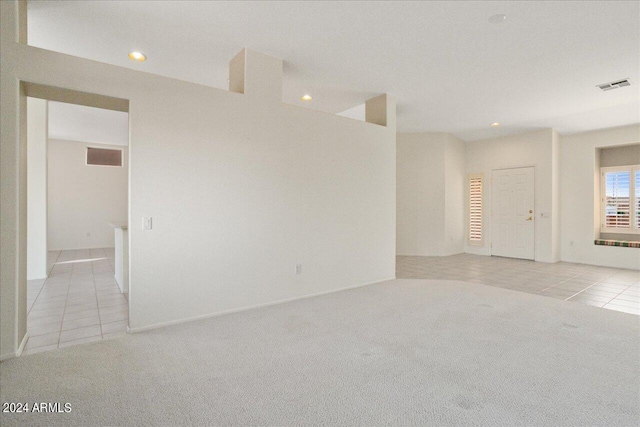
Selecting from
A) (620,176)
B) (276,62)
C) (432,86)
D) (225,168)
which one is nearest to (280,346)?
(225,168)

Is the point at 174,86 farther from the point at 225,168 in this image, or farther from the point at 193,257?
the point at 193,257

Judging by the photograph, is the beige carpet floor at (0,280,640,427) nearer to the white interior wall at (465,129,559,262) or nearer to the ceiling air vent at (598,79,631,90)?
the ceiling air vent at (598,79,631,90)

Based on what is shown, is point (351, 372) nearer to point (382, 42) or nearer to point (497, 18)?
point (382, 42)

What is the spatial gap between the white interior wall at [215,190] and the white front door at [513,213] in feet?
15.4

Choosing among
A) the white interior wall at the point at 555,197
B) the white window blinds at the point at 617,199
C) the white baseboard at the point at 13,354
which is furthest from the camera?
the white interior wall at the point at 555,197

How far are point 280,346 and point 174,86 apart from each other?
2653 mm

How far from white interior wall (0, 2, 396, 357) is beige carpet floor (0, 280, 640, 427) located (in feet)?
1.50

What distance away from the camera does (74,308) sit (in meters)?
3.74

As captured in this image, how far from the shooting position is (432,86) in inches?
186

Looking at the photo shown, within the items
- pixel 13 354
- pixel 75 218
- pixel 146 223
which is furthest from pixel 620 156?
pixel 75 218

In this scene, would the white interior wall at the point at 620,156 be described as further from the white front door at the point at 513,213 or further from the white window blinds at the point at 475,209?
the white window blinds at the point at 475,209

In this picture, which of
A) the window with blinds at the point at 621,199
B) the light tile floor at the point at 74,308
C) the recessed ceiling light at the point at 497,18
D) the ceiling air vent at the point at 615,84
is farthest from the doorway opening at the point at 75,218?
the window with blinds at the point at 621,199

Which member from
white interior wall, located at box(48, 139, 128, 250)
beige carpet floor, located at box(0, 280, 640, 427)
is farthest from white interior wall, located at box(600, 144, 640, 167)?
white interior wall, located at box(48, 139, 128, 250)

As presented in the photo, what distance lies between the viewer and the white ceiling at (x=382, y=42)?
2.87m
